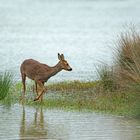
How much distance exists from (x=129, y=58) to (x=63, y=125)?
16.7 feet

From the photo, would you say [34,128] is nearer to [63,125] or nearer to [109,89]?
[63,125]

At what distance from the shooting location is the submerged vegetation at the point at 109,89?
54.3 feet

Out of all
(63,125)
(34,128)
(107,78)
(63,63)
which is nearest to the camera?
(34,128)

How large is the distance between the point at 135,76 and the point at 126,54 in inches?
113

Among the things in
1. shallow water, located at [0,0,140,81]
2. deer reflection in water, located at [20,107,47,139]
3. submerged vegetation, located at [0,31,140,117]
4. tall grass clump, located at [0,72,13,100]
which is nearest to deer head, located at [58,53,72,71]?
submerged vegetation, located at [0,31,140,117]

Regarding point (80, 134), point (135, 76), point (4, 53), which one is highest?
point (4, 53)

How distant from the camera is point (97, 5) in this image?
65.2m

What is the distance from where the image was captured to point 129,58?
19125 mm

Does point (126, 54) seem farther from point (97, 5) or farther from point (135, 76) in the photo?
point (97, 5)

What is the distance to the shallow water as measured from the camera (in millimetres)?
29844

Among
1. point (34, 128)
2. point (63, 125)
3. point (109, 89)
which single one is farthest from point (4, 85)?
point (34, 128)

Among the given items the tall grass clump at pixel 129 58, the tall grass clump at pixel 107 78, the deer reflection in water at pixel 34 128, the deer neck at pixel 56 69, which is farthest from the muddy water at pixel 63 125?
the tall grass clump at pixel 107 78

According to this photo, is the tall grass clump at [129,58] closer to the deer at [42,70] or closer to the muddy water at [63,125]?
the deer at [42,70]

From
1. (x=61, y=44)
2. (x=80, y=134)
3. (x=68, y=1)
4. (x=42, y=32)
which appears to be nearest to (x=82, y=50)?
(x=61, y=44)
